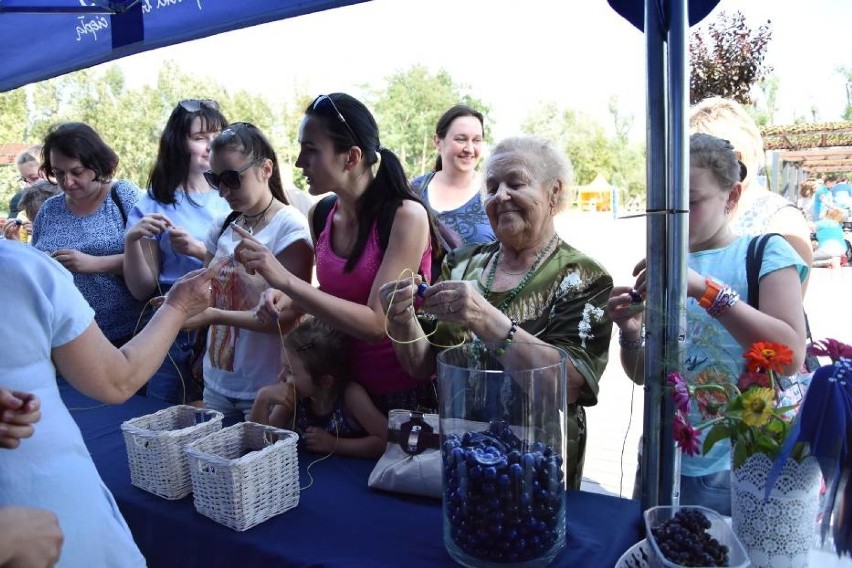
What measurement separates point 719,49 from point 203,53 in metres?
29.9

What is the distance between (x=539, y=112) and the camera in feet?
142

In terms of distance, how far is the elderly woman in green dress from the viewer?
1531 mm

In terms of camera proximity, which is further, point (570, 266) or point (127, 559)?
point (570, 266)

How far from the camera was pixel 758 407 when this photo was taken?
104cm

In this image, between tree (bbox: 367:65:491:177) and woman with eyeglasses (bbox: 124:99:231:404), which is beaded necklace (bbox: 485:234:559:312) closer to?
woman with eyeglasses (bbox: 124:99:231:404)

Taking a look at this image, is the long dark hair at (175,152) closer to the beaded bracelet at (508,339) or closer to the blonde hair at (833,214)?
the beaded bracelet at (508,339)

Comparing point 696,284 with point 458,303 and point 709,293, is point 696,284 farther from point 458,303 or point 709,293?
point 458,303

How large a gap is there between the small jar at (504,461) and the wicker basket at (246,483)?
390mm

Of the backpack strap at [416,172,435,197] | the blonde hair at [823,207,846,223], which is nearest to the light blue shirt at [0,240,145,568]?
the backpack strap at [416,172,435,197]

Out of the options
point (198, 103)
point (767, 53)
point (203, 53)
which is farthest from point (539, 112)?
point (198, 103)

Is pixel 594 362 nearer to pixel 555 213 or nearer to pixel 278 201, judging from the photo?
pixel 555 213

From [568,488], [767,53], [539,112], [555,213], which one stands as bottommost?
[568,488]

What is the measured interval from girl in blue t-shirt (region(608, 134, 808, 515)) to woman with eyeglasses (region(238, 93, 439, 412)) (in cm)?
64

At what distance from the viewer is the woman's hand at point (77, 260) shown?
2.62 meters
